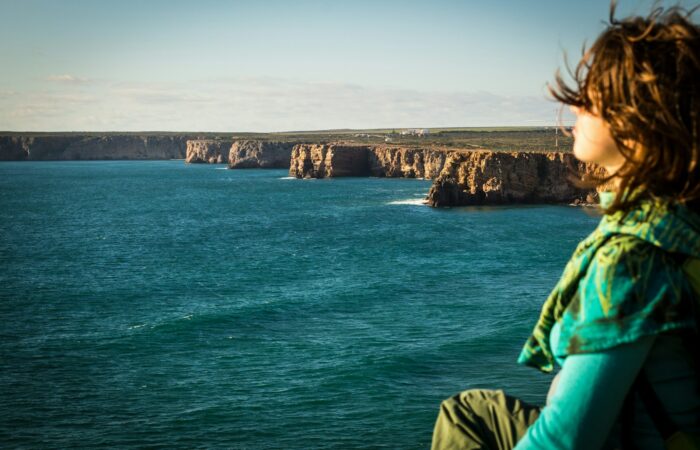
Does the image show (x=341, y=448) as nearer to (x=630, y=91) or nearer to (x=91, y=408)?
(x=91, y=408)

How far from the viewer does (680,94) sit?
5.55 ft

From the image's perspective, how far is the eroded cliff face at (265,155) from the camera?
191 m

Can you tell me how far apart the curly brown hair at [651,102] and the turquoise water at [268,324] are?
20.5 m

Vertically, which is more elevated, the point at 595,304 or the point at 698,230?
the point at 698,230

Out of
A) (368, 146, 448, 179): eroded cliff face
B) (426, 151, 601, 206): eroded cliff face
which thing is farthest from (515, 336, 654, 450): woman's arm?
(368, 146, 448, 179): eroded cliff face

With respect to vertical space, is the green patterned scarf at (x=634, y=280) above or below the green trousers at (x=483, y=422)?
above

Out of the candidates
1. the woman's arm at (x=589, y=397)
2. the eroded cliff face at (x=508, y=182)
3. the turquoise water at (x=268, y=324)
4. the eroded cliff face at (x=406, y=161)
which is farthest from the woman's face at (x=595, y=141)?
the eroded cliff face at (x=406, y=161)

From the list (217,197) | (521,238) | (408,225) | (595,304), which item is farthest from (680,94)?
(217,197)

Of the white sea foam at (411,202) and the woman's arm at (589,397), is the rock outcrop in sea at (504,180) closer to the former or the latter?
the white sea foam at (411,202)

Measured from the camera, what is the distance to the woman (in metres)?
1.61

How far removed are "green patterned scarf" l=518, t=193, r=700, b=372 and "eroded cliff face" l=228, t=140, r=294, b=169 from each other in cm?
18951

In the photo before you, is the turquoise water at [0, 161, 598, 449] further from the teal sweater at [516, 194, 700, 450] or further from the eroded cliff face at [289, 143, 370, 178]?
the eroded cliff face at [289, 143, 370, 178]

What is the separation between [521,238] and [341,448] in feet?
142

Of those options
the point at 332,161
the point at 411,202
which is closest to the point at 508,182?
the point at 411,202
